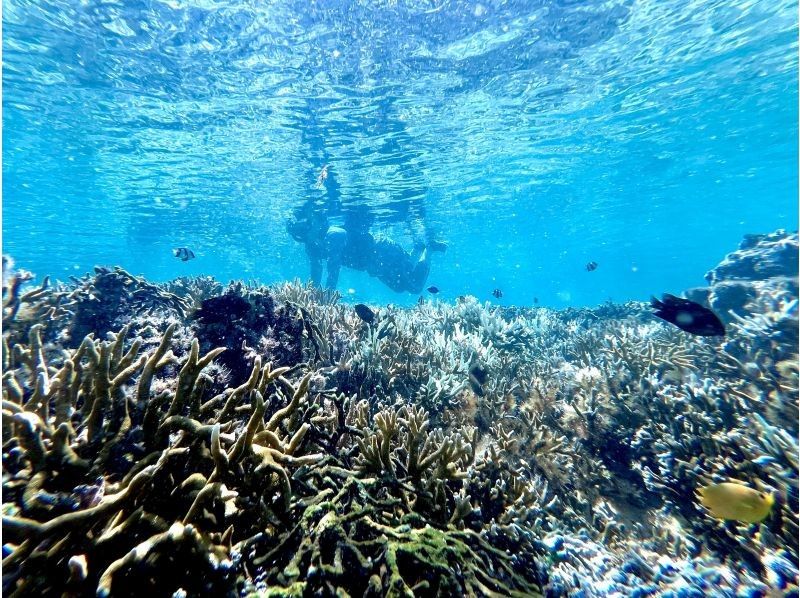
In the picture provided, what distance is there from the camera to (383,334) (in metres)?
7.18

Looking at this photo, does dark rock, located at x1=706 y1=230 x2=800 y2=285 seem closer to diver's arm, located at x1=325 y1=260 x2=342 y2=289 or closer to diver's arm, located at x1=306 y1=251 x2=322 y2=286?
diver's arm, located at x1=325 y1=260 x2=342 y2=289

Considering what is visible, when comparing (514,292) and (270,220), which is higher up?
(270,220)

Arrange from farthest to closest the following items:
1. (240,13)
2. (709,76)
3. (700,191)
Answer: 1. (700,191)
2. (709,76)
3. (240,13)

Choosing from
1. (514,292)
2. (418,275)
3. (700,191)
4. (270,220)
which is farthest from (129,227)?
(514,292)

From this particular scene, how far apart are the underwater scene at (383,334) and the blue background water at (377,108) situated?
0.15 meters

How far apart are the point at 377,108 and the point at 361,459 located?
A: 16.8 metres

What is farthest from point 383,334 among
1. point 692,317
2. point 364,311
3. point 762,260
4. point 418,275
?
point 418,275

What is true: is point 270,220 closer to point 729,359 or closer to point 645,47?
point 645,47

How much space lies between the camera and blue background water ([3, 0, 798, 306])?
39.3 feet

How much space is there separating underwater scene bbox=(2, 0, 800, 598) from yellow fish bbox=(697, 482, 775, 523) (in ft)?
0.06

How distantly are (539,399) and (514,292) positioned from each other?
177 m

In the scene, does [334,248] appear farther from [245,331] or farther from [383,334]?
[245,331]

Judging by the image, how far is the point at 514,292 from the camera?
174500 mm

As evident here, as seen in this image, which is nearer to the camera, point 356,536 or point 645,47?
point 356,536
